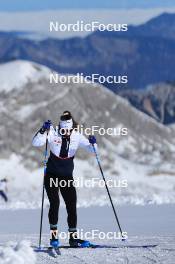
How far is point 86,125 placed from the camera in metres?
56.2

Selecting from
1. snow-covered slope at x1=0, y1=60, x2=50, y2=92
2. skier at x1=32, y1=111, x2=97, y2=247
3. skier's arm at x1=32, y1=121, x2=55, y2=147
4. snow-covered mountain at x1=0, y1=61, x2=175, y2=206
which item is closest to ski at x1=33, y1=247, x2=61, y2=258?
skier at x1=32, y1=111, x2=97, y2=247

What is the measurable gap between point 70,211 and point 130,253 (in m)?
1.37

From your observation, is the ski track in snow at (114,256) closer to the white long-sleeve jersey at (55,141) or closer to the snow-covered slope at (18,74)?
the white long-sleeve jersey at (55,141)

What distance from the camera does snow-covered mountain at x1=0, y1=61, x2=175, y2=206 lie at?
50.9m

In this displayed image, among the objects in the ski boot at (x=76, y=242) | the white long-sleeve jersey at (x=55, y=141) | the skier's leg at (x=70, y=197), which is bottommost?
the ski boot at (x=76, y=242)

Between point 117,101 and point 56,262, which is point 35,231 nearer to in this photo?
point 56,262

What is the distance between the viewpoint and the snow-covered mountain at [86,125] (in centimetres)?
5088

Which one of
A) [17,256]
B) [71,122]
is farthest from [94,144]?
[17,256]

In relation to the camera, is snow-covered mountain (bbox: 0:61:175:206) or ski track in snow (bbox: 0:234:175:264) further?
snow-covered mountain (bbox: 0:61:175:206)

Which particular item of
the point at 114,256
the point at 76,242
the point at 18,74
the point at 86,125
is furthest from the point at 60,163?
the point at 18,74

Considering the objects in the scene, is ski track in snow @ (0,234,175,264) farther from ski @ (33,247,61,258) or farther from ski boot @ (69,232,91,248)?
ski boot @ (69,232,91,248)

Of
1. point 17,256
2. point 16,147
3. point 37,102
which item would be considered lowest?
point 17,256

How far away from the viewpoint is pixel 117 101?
6200 centimetres

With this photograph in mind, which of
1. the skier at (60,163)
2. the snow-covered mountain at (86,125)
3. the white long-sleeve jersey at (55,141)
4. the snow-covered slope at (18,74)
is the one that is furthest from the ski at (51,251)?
the snow-covered slope at (18,74)
